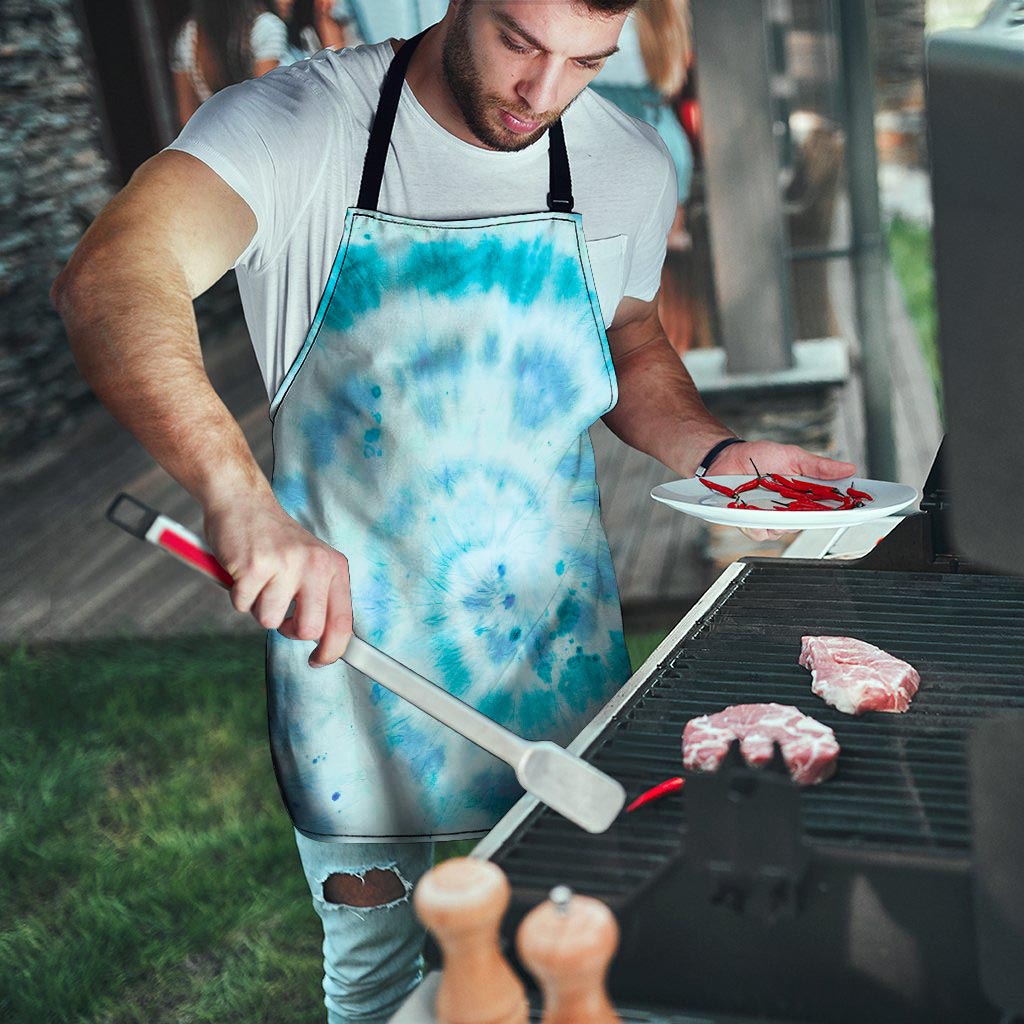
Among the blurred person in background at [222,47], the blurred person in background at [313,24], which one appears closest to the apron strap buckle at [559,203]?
the blurred person in background at [313,24]

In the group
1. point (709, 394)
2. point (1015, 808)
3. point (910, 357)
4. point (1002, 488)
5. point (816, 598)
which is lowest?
point (910, 357)

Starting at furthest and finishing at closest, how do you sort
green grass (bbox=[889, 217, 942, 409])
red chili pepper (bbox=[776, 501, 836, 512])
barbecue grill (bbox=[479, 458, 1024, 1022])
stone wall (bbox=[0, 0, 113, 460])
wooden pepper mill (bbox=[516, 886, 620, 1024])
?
green grass (bbox=[889, 217, 942, 409])
stone wall (bbox=[0, 0, 113, 460])
red chili pepper (bbox=[776, 501, 836, 512])
barbecue grill (bbox=[479, 458, 1024, 1022])
wooden pepper mill (bbox=[516, 886, 620, 1024])

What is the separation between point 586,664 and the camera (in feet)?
6.44

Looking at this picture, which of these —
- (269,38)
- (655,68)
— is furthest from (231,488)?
(269,38)

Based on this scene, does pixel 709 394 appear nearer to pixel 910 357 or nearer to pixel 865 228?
pixel 865 228

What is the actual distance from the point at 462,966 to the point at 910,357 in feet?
27.8

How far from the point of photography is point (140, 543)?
5945mm

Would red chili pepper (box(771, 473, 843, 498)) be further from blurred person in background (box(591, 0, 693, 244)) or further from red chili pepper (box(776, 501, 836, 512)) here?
blurred person in background (box(591, 0, 693, 244))

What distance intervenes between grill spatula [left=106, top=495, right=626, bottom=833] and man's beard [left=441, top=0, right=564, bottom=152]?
2.76 feet

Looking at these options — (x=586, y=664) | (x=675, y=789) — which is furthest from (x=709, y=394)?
(x=675, y=789)

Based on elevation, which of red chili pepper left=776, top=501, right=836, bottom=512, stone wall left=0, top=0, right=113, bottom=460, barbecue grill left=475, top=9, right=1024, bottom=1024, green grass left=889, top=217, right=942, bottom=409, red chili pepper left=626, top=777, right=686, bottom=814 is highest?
barbecue grill left=475, top=9, right=1024, bottom=1024

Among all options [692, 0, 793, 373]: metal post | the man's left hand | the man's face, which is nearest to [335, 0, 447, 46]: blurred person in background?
[692, 0, 793, 373]: metal post

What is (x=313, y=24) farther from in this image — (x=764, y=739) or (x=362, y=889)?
(x=764, y=739)

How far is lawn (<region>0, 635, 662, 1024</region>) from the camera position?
2.93 m
